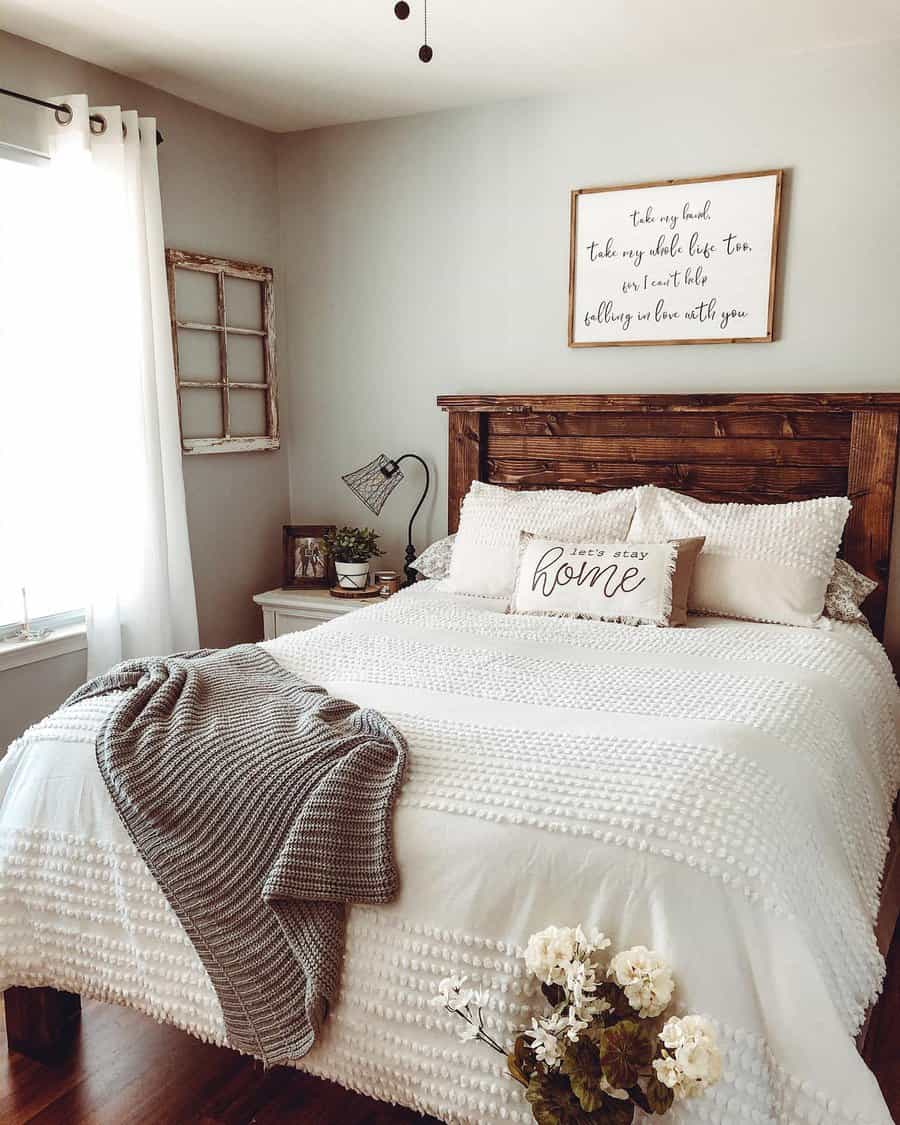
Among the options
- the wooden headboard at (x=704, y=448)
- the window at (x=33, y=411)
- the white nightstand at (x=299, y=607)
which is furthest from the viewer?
the white nightstand at (x=299, y=607)

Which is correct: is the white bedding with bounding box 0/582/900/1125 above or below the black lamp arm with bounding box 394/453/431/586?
below

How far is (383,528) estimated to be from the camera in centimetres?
403

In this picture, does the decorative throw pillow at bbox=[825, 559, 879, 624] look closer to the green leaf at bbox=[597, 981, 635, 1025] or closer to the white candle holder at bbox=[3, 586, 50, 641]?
the green leaf at bbox=[597, 981, 635, 1025]

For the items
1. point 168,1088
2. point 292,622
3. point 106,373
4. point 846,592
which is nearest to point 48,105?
point 106,373

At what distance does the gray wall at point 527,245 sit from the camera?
10.1 ft

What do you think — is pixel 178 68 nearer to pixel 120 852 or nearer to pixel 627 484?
pixel 627 484

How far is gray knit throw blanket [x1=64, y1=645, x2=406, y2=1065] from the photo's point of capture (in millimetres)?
1597

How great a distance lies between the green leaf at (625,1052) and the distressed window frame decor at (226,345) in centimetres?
276

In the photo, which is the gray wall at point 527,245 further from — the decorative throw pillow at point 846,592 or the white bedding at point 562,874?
the white bedding at point 562,874

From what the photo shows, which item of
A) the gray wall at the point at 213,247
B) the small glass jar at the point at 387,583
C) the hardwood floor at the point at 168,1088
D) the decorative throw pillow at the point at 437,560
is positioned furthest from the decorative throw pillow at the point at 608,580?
the gray wall at the point at 213,247

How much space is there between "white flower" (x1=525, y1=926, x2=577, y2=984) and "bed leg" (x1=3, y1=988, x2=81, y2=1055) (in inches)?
44.0

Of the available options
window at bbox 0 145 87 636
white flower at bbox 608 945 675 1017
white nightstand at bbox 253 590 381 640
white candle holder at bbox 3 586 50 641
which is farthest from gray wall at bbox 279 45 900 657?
white flower at bbox 608 945 675 1017

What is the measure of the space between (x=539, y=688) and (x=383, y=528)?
1984 mm

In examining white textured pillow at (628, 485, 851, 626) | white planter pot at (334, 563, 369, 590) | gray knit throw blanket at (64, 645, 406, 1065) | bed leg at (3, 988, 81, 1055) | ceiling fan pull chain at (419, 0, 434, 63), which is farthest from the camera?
white planter pot at (334, 563, 369, 590)
